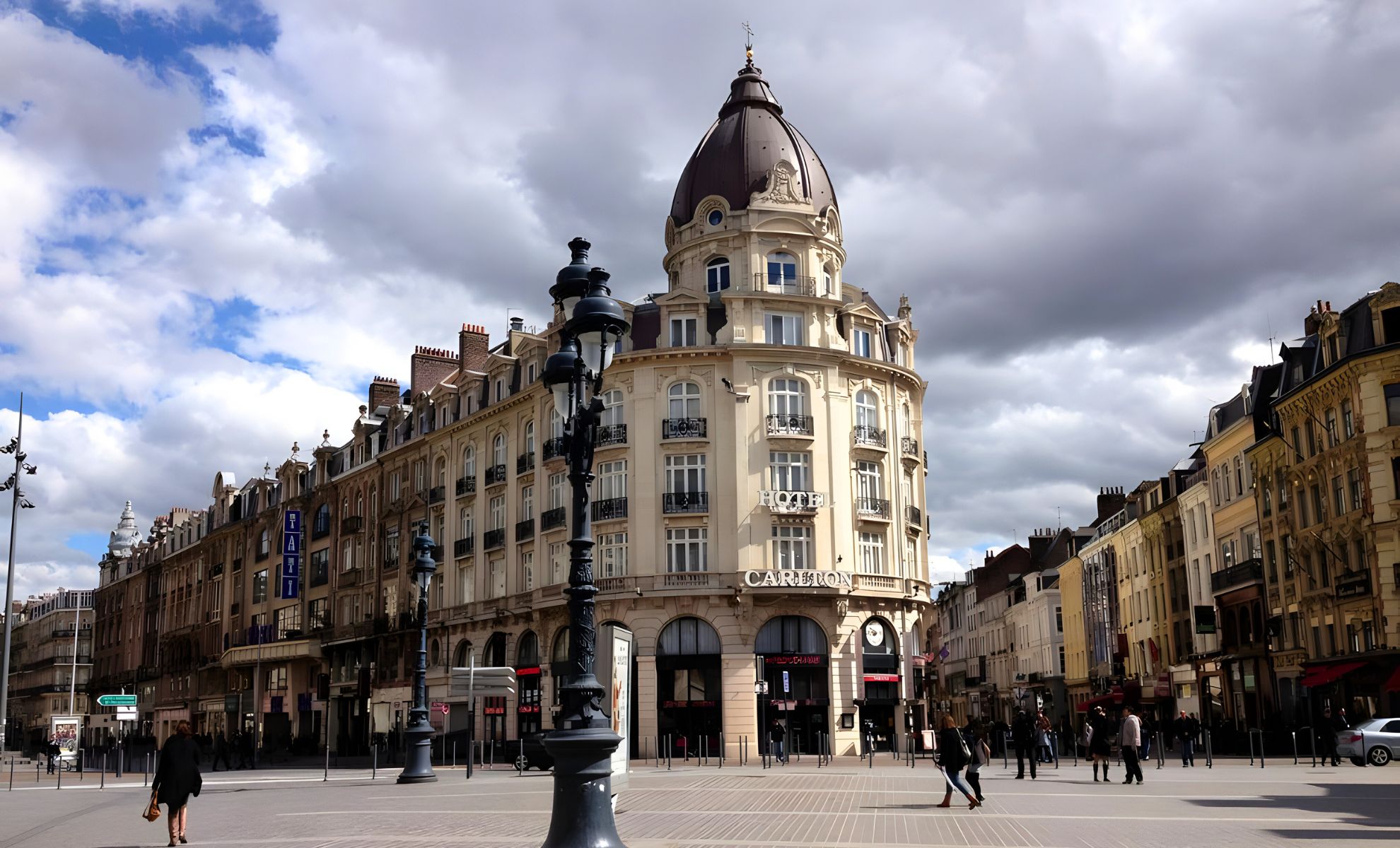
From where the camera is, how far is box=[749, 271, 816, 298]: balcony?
4934 centimetres

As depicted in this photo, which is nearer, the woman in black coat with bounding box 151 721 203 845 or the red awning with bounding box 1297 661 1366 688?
the woman in black coat with bounding box 151 721 203 845

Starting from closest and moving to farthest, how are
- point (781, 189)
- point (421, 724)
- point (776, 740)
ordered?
1. point (421, 724)
2. point (776, 740)
3. point (781, 189)

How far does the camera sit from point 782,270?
50125 millimetres

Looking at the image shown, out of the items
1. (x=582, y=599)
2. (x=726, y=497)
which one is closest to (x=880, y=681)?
(x=726, y=497)

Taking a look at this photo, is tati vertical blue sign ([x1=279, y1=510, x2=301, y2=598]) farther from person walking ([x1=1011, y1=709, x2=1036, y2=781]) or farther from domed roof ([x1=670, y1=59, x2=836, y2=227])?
person walking ([x1=1011, y1=709, x2=1036, y2=781])

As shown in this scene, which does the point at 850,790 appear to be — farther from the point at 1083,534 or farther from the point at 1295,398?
the point at 1083,534

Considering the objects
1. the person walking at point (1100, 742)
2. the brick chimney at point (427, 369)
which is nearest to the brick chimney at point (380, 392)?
the brick chimney at point (427, 369)

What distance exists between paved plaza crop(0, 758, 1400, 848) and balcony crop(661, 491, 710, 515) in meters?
16.6

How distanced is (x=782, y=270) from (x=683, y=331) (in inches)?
179

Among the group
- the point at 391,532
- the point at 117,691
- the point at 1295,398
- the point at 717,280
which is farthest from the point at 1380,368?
the point at 117,691

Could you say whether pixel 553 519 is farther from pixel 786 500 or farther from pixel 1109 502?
pixel 1109 502

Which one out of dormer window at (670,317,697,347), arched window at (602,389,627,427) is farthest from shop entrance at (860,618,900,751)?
dormer window at (670,317,697,347)

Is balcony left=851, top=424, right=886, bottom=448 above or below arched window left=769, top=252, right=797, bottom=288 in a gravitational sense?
below

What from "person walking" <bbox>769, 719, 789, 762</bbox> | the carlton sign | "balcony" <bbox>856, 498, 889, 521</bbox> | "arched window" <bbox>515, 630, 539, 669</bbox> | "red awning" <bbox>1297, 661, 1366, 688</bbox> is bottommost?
"person walking" <bbox>769, 719, 789, 762</bbox>
